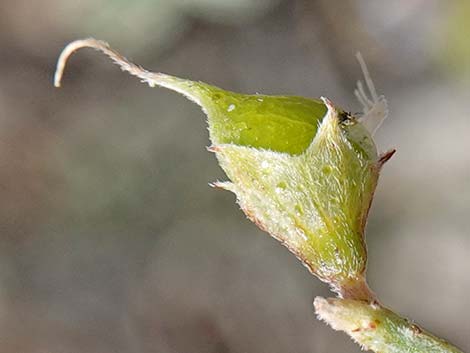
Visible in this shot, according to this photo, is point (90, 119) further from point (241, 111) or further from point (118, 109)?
point (241, 111)

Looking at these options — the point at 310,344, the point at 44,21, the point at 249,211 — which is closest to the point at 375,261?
the point at 310,344

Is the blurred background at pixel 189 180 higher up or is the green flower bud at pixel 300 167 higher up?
the blurred background at pixel 189 180

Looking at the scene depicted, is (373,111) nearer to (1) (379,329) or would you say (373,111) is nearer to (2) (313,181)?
(2) (313,181)

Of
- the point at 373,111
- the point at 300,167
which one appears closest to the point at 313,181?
the point at 300,167

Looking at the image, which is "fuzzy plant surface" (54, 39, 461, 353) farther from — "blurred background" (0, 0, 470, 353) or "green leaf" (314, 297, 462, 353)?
"blurred background" (0, 0, 470, 353)

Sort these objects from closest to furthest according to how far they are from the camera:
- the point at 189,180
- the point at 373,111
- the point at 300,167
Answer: the point at 300,167, the point at 373,111, the point at 189,180

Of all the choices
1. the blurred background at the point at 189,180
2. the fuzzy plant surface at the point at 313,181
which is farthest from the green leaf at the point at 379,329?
the blurred background at the point at 189,180

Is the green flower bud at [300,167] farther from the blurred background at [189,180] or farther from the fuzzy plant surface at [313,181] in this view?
the blurred background at [189,180]
